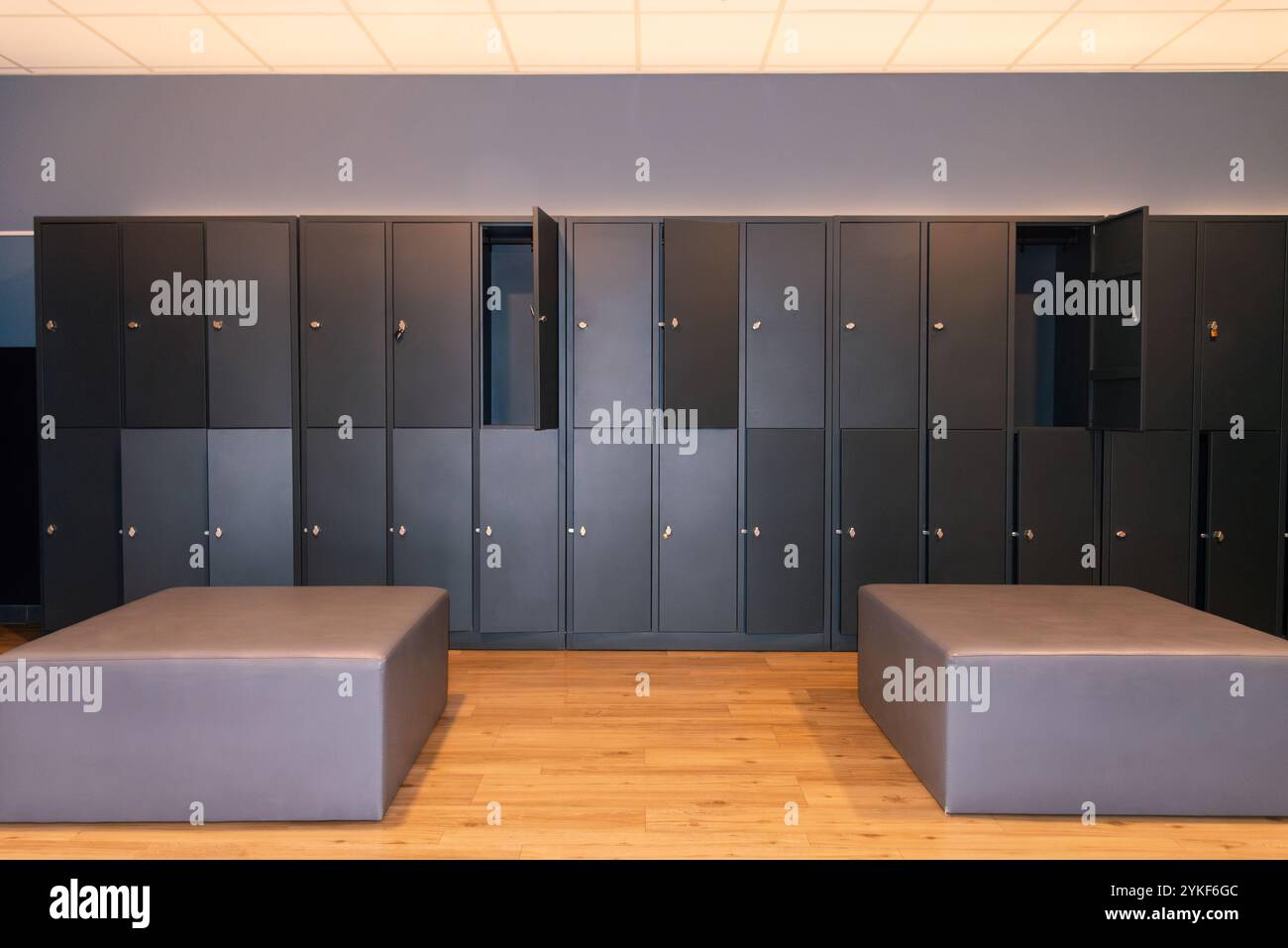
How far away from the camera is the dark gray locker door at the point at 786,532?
15.8 feet

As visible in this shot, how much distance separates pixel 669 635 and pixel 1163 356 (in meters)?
2.71

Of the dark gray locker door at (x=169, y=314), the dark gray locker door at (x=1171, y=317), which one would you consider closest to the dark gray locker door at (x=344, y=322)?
the dark gray locker door at (x=169, y=314)

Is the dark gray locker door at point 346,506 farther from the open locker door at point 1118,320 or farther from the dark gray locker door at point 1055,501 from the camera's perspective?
the open locker door at point 1118,320

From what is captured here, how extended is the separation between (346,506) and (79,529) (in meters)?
1.32

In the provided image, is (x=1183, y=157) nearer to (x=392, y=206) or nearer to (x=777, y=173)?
(x=777, y=173)

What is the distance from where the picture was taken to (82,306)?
478 centimetres

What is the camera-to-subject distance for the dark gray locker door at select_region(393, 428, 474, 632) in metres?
4.80

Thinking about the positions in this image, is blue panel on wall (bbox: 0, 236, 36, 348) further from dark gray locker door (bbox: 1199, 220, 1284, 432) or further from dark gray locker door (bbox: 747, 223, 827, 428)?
dark gray locker door (bbox: 1199, 220, 1284, 432)

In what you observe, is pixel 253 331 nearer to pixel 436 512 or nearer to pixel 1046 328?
pixel 436 512

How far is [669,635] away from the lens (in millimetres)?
4887

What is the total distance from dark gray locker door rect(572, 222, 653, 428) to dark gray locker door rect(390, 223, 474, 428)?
1.72 ft

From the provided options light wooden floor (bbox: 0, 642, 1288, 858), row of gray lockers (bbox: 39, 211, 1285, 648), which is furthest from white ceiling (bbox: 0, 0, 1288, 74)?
light wooden floor (bbox: 0, 642, 1288, 858)

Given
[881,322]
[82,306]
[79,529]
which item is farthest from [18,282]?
[881,322]

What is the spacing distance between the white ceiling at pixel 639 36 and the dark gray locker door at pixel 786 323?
94 centimetres
